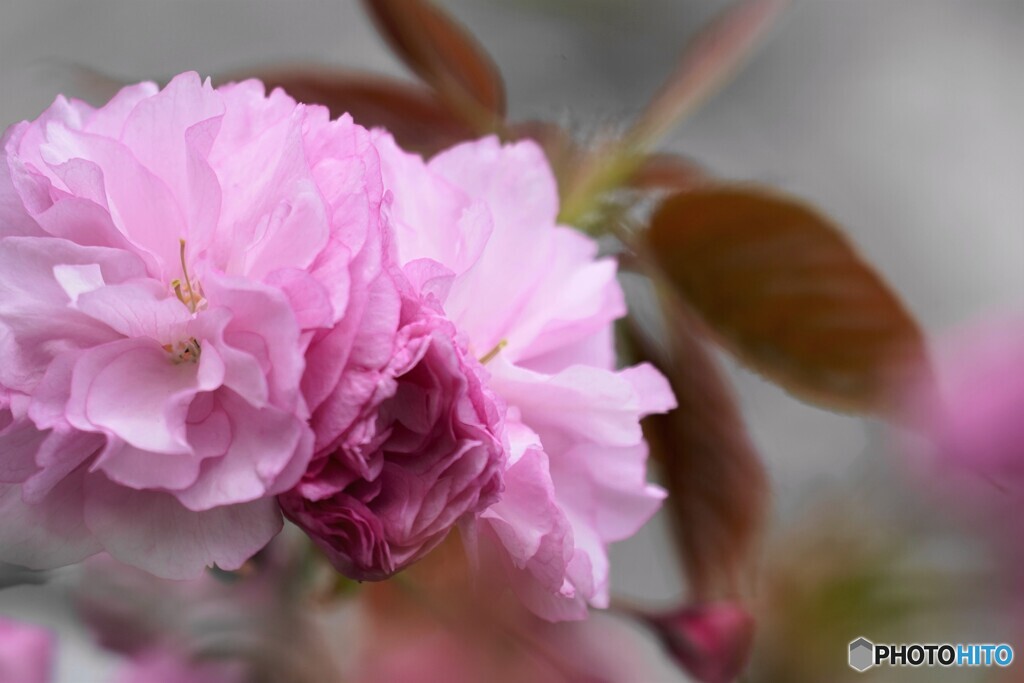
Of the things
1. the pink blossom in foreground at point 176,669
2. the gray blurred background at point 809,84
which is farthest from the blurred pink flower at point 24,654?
the gray blurred background at point 809,84

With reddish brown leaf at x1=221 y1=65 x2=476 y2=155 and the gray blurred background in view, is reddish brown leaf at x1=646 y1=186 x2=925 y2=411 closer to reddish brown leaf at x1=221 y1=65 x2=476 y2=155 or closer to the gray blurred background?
reddish brown leaf at x1=221 y1=65 x2=476 y2=155

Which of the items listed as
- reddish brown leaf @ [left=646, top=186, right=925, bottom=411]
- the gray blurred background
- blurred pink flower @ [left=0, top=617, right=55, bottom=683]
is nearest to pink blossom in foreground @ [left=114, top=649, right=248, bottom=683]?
blurred pink flower @ [left=0, top=617, right=55, bottom=683]

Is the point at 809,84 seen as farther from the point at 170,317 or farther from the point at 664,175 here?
the point at 170,317

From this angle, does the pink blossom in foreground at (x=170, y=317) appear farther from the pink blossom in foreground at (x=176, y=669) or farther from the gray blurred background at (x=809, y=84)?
the gray blurred background at (x=809, y=84)

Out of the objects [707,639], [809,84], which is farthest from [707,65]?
[809,84]

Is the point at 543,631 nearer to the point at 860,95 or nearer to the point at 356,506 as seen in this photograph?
the point at 356,506

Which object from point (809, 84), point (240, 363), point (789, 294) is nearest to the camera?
point (240, 363)

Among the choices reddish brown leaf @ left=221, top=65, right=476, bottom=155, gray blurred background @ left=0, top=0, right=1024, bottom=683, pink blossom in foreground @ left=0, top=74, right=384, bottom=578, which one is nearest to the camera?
pink blossom in foreground @ left=0, top=74, right=384, bottom=578
